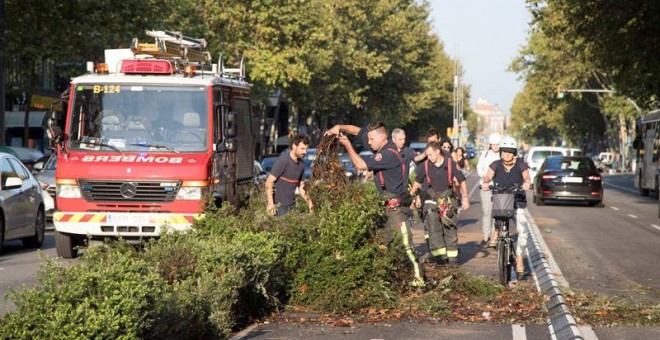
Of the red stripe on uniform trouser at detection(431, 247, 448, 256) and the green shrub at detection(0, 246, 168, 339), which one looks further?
the red stripe on uniform trouser at detection(431, 247, 448, 256)

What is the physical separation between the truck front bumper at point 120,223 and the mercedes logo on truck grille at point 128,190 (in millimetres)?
274

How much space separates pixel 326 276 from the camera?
1221 centimetres

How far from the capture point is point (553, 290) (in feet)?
44.5

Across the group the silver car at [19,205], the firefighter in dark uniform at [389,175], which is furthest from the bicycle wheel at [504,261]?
the silver car at [19,205]

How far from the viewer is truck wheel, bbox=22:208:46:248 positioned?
19.9 meters

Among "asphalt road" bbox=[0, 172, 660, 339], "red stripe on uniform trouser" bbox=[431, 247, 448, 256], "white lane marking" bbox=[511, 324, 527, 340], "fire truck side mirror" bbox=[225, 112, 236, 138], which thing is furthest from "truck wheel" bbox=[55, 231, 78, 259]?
"white lane marking" bbox=[511, 324, 527, 340]

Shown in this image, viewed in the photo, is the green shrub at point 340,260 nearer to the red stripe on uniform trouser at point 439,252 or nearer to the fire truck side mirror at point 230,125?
the red stripe on uniform trouser at point 439,252

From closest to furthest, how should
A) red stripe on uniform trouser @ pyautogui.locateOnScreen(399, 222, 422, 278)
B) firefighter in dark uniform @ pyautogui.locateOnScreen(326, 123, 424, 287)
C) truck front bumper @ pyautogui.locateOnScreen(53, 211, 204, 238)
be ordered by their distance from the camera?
red stripe on uniform trouser @ pyautogui.locateOnScreen(399, 222, 422, 278), firefighter in dark uniform @ pyautogui.locateOnScreen(326, 123, 424, 287), truck front bumper @ pyautogui.locateOnScreen(53, 211, 204, 238)

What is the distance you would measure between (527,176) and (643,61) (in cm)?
2314

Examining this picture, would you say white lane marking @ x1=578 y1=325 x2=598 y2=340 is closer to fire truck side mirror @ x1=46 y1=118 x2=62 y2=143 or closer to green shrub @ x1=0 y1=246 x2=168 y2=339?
green shrub @ x1=0 y1=246 x2=168 y2=339

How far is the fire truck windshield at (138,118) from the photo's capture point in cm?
1694

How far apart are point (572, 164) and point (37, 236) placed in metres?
19.4

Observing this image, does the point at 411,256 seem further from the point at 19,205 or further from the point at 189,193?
the point at 19,205

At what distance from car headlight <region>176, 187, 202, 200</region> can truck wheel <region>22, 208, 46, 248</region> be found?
14.1ft
